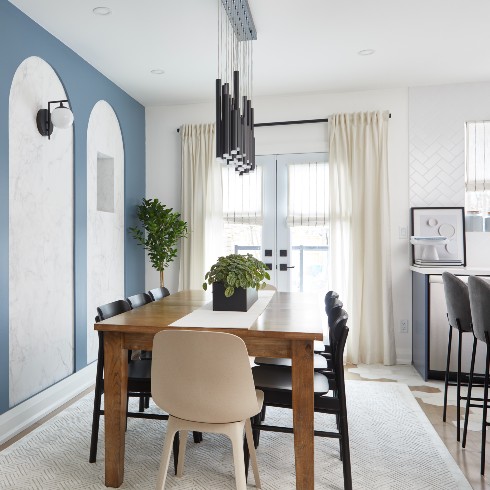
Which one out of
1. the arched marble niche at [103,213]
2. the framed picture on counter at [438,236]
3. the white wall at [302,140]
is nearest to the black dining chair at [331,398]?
the arched marble niche at [103,213]

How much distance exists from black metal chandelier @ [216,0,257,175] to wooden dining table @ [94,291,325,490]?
99 cm

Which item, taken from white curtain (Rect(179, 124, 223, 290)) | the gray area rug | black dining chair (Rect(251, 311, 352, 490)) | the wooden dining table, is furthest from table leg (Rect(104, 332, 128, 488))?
white curtain (Rect(179, 124, 223, 290))

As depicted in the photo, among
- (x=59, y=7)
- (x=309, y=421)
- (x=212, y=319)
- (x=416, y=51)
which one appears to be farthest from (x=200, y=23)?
(x=309, y=421)

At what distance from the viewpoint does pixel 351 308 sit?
4312 mm

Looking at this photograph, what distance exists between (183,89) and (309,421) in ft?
11.7

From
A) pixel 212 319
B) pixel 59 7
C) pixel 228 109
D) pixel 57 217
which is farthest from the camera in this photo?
pixel 57 217

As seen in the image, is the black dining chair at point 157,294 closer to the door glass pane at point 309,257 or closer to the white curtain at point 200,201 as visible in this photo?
the white curtain at point 200,201

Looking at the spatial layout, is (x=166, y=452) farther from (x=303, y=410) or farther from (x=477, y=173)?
(x=477, y=173)

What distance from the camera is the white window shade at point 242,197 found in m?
4.67

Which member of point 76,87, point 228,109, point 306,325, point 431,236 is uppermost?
point 76,87

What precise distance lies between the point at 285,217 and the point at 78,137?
2.21 m

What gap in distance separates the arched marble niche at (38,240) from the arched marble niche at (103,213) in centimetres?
29

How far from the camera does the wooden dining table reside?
6.27 feet

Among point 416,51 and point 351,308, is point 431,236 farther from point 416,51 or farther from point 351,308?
point 416,51
